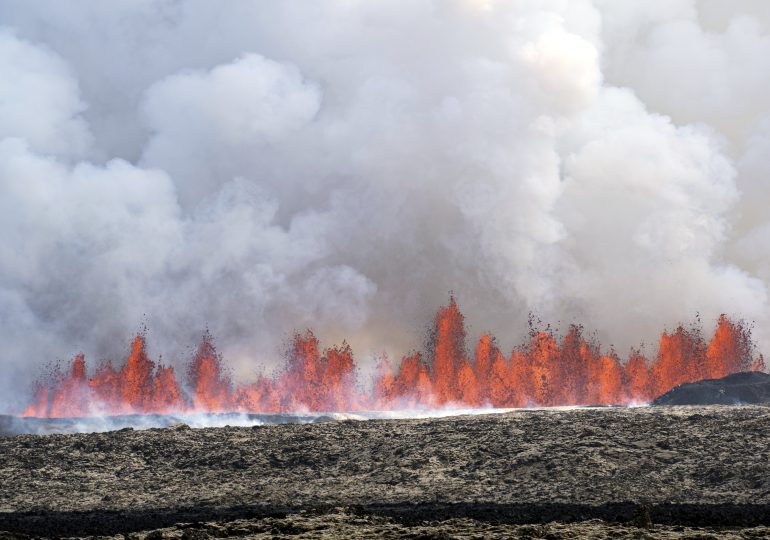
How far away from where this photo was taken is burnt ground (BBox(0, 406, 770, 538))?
1246 inches

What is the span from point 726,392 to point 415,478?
148 feet

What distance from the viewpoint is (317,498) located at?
3766 cm

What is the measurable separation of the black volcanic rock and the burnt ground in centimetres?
2568

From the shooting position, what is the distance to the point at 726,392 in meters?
74.5

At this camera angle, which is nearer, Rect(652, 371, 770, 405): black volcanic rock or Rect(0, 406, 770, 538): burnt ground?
Rect(0, 406, 770, 538): burnt ground

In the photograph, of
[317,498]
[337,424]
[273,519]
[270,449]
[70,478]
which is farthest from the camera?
[337,424]

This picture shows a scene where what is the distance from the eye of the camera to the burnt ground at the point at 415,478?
31.7m

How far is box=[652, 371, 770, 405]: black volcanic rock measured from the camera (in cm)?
7288

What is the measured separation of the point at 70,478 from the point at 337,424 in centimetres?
1519

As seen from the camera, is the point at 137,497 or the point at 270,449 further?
the point at 270,449

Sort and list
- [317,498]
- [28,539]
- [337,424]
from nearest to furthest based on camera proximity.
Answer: [28,539] < [317,498] < [337,424]

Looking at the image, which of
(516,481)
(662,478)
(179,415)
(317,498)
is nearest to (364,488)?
(317,498)

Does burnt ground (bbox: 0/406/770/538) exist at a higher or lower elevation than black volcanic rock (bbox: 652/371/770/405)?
lower

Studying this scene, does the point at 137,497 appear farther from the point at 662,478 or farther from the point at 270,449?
the point at 662,478
